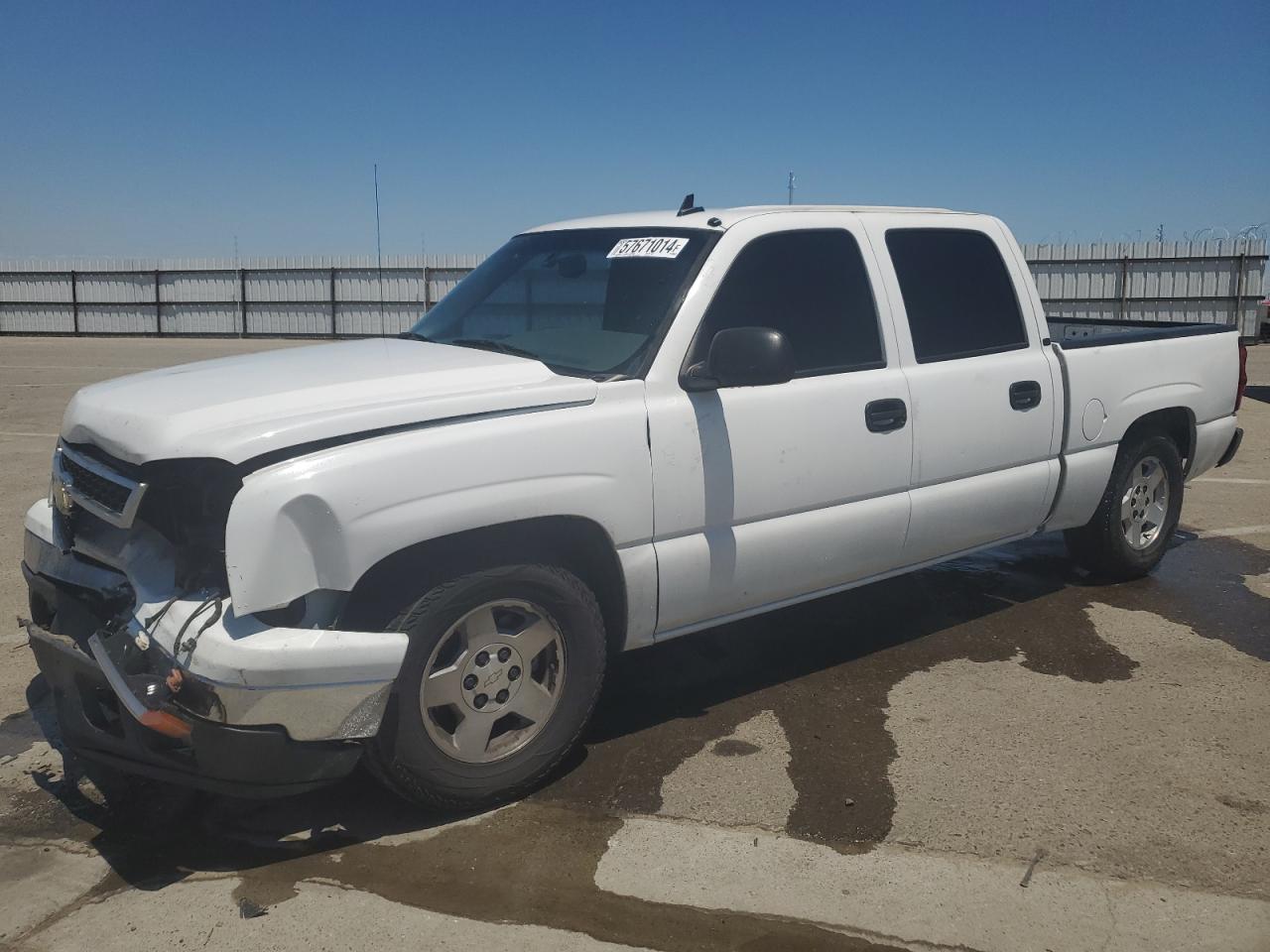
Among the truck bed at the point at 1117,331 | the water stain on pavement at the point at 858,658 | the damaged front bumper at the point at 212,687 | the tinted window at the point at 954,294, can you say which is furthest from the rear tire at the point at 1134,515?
the damaged front bumper at the point at 212,687

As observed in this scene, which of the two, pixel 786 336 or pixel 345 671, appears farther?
pixel 786 336

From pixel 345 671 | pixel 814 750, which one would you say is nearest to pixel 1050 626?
pixel 814 750

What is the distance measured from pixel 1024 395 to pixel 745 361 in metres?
1.86

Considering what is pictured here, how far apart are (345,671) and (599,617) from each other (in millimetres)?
936

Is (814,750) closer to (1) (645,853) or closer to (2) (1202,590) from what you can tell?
(1) (645,853)

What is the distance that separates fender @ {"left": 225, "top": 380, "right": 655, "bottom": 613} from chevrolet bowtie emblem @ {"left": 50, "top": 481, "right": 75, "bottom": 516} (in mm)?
1015

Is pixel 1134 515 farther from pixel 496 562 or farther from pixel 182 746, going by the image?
pixel 182 746

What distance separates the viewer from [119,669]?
3180 mm

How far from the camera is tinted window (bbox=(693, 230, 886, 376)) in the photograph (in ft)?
13.6

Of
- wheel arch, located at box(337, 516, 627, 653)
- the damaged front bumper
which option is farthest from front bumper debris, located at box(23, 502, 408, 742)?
wheel arch, located at box(337, 516, 627, 653)

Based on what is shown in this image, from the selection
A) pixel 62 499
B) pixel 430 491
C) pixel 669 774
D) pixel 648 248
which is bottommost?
pixel 669 774

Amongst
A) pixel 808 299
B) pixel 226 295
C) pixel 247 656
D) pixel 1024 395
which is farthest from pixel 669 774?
pixel 226 295

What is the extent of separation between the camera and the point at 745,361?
3760 millimetres

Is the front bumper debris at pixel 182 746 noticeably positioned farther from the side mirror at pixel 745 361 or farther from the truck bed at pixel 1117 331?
the truck bed at pixel 1117 331
